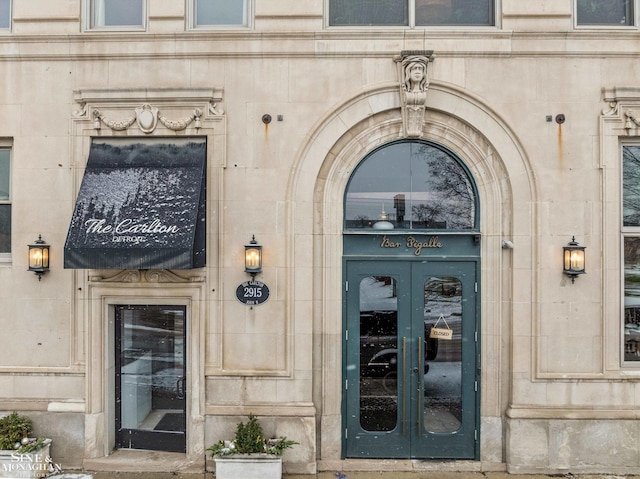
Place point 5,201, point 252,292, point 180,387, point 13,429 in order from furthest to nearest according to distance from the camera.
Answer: point 5,201, point 180,387, point 252,292, point 13,429

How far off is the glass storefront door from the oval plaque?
1053 mm

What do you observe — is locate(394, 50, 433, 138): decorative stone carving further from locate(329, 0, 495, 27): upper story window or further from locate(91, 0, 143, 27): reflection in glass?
locate(91, 0, 143, 27): reflection in glass

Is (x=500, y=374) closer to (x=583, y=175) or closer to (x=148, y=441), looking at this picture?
(x=583, y=175)

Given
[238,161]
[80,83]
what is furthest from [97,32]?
[238,161]

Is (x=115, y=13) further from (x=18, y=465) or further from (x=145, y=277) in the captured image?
(x=18, y=465)

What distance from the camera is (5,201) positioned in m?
7.48

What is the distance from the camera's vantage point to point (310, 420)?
6.96 m

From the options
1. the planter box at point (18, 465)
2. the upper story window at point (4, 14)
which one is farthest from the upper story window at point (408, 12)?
the planter box at point (18, 465)

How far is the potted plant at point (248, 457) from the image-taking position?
21.2ft

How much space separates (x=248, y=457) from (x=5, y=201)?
578cm

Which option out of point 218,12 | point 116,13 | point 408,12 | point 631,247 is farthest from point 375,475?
point 116,13

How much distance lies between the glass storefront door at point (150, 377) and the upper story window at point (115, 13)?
472cm

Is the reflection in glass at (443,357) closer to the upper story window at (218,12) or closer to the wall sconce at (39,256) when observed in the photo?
the upper story window at (218,12)

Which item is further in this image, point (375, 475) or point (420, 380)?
point (420, 380)
